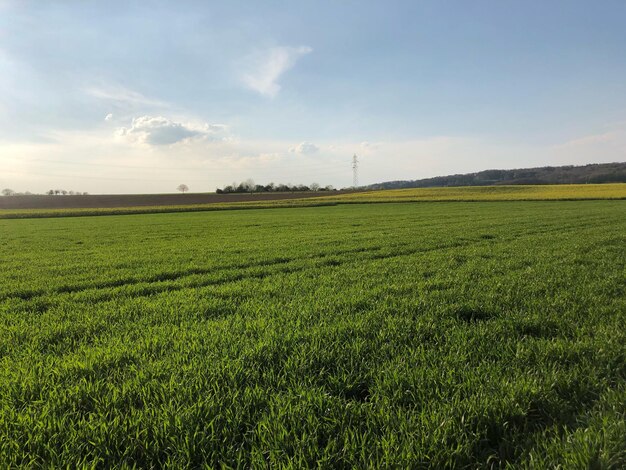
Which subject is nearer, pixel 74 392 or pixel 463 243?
pixel 74 392

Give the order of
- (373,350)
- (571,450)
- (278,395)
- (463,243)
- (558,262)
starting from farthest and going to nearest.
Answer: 1. (463,243)
2. (558,262)
3. (373,350)
4. (278,395)
5. (571,450)

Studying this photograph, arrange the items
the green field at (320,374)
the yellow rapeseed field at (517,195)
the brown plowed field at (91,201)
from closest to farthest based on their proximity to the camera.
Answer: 1. the green field at (320,374)
2. the yellow rapeseed field at (517,195)
3. the brown plowed field at (91,201)

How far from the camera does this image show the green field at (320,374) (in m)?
2.47

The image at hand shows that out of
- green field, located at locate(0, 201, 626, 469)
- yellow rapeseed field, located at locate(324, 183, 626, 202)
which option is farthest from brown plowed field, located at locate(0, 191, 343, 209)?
green field, located at locate(0, 201, 626, 469)

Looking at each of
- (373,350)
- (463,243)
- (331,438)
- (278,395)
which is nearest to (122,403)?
(278,395)

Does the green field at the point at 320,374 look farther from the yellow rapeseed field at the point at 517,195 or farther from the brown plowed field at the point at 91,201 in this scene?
the brown plowed field at the point at 91,201

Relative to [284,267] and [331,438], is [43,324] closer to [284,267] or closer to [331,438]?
[331,438]

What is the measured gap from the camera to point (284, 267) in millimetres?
9461

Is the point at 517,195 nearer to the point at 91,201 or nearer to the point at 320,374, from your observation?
the point at 320,374

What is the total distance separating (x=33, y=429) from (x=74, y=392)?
18.6 inches

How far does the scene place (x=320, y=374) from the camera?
11.3 ft

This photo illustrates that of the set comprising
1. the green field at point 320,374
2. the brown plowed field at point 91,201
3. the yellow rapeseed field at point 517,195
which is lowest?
the green field at point 320,374

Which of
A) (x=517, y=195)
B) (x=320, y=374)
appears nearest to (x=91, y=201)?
(x=517, y=195)

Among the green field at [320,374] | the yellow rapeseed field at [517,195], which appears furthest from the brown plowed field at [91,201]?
the green field at [320,374]
